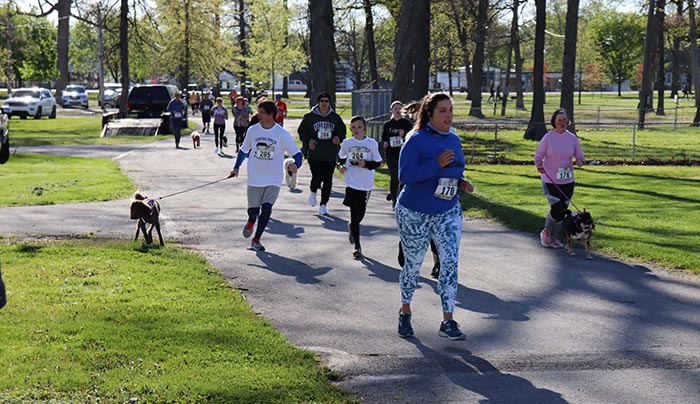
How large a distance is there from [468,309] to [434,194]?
6.00 feet

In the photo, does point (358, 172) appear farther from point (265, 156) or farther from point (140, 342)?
point (140, 342)

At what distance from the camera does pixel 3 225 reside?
1363cm

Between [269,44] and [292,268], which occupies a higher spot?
[269,44]

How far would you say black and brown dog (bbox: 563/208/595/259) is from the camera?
36.9ft

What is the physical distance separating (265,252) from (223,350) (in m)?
4.94

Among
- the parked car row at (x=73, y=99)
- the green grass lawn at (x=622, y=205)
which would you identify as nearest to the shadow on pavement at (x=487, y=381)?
the green grass lawn at (x=622, y=205)

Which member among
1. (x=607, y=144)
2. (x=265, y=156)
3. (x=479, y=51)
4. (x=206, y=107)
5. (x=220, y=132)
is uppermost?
(x=479, y=51)

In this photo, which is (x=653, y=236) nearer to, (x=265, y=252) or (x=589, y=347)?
(x=265, y=252)

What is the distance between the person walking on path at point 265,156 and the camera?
1162 centimetres

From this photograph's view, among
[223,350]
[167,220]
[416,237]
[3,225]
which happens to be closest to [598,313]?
[416,237]

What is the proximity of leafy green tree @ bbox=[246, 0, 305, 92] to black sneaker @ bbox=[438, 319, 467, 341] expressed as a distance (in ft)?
257

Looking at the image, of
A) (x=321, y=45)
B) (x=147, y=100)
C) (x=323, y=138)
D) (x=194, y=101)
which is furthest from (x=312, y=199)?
(x=194, y=101)

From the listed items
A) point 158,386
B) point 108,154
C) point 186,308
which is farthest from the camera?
point 108,154

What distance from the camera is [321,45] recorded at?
27.0 m
